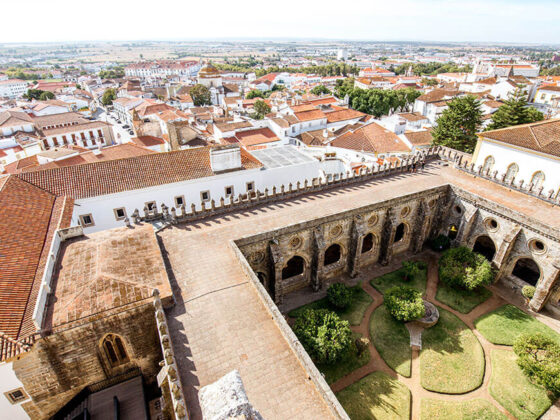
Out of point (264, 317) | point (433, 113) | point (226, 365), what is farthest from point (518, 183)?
point (433, 113)

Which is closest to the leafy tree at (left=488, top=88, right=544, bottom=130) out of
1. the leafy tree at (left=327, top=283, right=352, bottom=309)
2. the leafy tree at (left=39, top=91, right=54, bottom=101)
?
the leafy tree at (left=327, top=283, right=352, bottom=309)

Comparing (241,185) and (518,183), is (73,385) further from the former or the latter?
(518,183)

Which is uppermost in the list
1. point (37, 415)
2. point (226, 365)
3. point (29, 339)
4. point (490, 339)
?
point (29, 339)

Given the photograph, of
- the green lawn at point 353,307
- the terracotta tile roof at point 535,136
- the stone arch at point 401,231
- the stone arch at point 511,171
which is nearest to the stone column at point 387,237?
the stone arch at point 401,231

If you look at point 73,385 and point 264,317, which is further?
point 264,317

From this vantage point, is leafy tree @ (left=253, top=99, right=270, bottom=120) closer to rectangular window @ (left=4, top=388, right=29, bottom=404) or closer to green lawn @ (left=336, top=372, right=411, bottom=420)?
green lawn @ (left=336, top=372, right=411, bottom=420)
